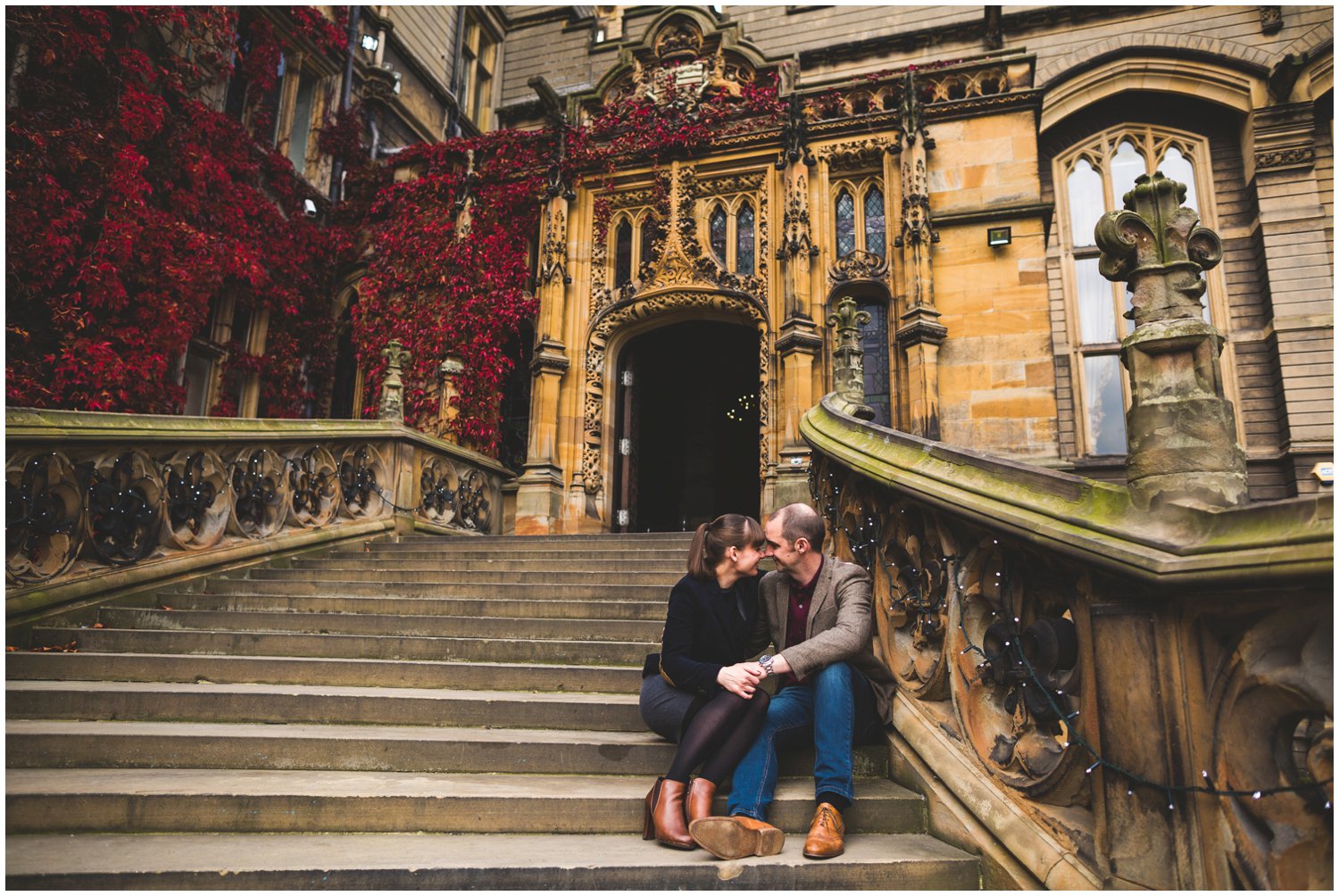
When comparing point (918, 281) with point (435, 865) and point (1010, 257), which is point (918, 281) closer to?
point (1010, 257)

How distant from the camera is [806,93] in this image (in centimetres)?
1066

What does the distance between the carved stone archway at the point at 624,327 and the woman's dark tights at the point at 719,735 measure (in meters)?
7.36

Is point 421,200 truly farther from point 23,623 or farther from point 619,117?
point 23,623

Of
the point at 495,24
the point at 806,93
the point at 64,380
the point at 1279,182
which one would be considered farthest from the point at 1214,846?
the point at 495,24

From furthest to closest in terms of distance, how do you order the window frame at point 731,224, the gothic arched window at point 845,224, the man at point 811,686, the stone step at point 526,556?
the window frame at point 731,224
the gothic arched window at point 845,224
the stone step at point 526,556
the man at point 811,686

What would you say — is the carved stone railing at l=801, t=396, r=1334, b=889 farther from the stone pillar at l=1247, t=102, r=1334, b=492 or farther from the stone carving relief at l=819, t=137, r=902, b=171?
the stone pillar at l=1247, t=102, r=1334, b=492

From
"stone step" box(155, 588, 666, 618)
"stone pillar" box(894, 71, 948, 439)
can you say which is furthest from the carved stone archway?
"stone step" box(155, 588, 666, 618)

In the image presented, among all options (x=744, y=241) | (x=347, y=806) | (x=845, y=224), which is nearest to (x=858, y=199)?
(x=845, y=224)

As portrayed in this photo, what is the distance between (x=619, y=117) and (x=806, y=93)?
8.57 feet

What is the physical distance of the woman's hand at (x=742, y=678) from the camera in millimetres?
2852

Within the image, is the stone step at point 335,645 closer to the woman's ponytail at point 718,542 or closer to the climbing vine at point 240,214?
the woman's ponytail at point 718,542

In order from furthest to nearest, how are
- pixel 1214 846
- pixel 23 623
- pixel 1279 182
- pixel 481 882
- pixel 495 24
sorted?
pixel 495 24, pixel 1279 182, pixel 23 623, pixel 481 882, pixel 1214 846

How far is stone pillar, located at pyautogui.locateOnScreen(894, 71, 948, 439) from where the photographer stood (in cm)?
914

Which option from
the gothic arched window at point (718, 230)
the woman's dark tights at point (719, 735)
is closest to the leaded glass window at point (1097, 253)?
the gothic arched window at point (718, 230)
